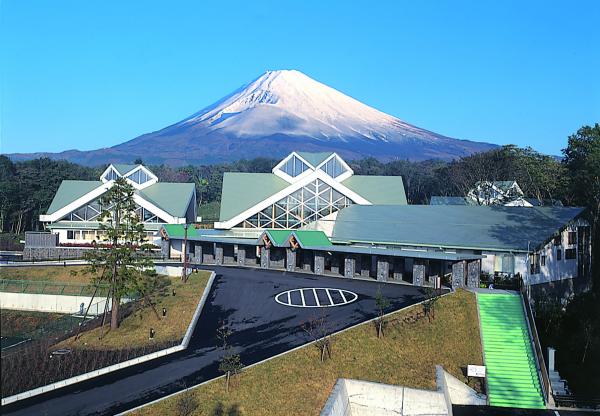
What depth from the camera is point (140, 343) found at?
22.4m

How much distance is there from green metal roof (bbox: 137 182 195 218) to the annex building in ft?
13.1

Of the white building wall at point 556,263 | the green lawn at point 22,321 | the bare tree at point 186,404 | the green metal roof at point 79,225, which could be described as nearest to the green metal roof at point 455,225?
the white building wall at point 556,263

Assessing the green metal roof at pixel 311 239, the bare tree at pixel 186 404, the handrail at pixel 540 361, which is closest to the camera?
the bare tree at pixel 186 404

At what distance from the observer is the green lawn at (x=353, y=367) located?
654 inches

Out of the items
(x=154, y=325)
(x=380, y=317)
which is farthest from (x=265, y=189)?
(x=380, y=317)

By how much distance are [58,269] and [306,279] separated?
1643cm

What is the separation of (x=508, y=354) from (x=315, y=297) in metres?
9.83

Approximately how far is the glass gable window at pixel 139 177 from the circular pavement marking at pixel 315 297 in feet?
89.4

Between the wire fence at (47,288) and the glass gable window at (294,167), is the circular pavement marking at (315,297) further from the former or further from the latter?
the glass gable window at (294,167)

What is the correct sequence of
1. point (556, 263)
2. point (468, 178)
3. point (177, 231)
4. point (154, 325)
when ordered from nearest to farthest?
point (154, 325), point (556, 263), point (177, 231), point (468, 178)

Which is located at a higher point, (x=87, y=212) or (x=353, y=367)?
(x=87, y=212)

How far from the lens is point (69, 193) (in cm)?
4769

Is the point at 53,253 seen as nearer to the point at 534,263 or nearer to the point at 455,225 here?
the point at 455,225

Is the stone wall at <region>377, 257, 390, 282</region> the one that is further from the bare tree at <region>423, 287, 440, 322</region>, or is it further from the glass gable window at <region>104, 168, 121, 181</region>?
the glass gable window at <region>104, 168, 121, 181</region>
